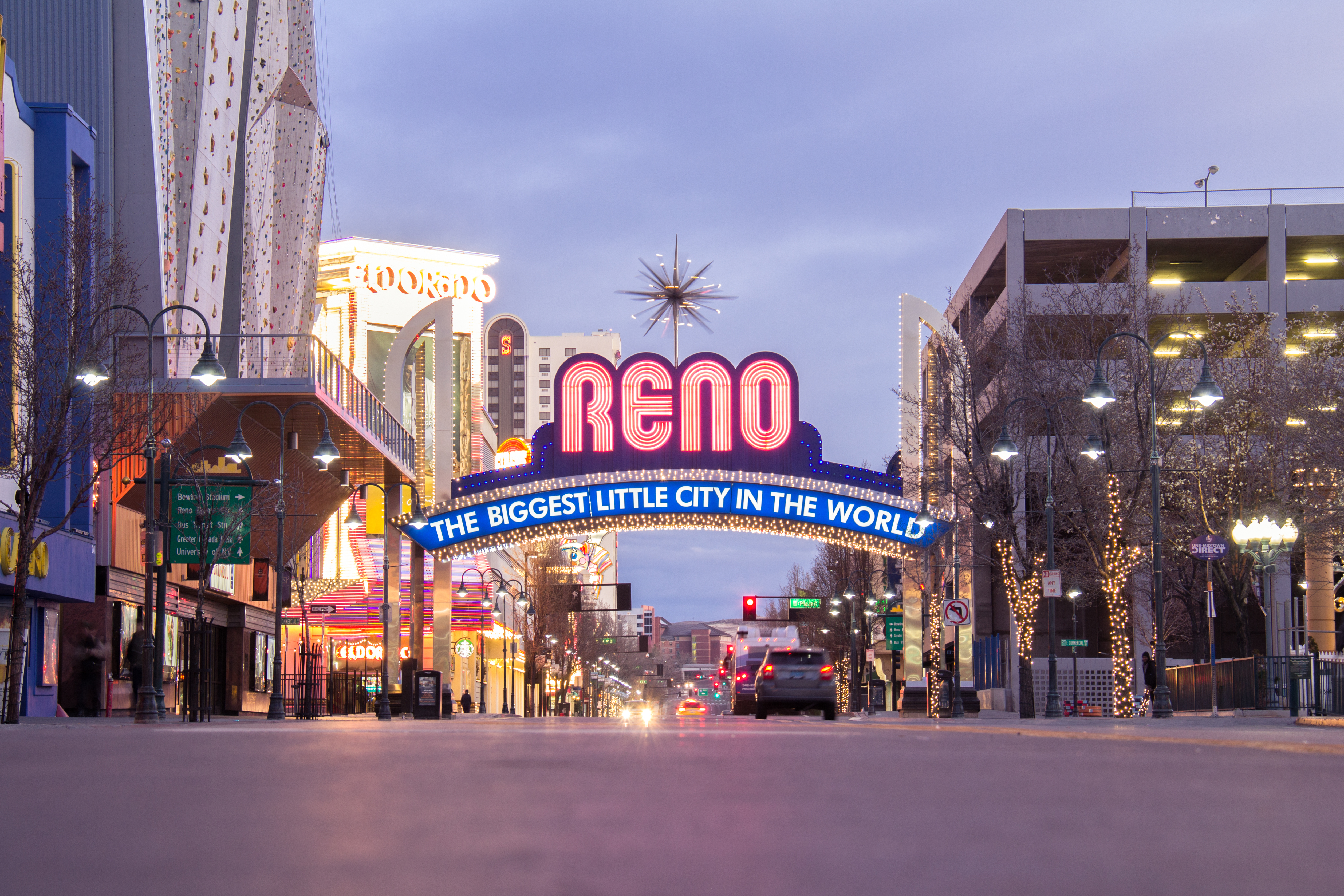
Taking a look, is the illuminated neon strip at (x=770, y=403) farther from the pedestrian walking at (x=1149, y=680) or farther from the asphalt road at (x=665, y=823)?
the asphalt road at (x=665, y=823)

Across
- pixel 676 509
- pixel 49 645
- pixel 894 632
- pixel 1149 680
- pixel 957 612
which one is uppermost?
pixel 676 509

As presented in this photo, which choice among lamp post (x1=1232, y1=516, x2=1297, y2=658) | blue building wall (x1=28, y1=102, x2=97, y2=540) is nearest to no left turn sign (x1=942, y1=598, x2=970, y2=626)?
lamp post (x1=1232, y1=516, x2=1297, y2=658)

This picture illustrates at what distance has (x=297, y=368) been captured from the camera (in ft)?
156

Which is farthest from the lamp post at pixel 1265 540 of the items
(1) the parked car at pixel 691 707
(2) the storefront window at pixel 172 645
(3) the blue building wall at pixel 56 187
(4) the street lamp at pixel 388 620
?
(1) the parked car at pixel 691 707

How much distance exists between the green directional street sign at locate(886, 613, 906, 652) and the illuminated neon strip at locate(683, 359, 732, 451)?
638 inches

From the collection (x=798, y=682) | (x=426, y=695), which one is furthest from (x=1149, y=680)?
(x=426, y=695)

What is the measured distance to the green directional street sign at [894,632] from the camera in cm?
5188

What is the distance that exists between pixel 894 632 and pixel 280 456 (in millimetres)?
25074

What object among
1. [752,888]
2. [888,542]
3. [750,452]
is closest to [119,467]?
[750,452]

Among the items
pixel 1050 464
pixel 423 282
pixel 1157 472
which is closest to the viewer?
pixel 1157 472

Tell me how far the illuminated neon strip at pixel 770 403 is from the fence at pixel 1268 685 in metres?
12.1

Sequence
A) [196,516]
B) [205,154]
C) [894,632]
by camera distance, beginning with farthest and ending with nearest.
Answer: [894,632] < [205,154] < [196,516]

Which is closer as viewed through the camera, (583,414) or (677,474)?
(677,474)

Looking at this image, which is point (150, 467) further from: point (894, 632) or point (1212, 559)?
point (894, 632)
